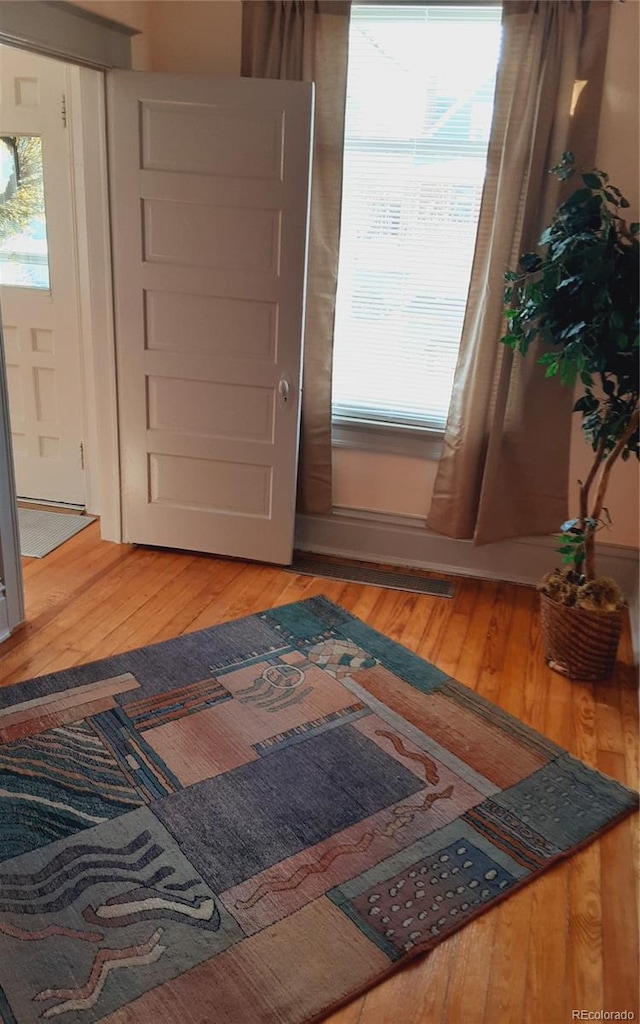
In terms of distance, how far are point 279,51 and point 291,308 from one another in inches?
41.3

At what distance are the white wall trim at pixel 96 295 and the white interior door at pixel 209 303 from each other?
0.20ft

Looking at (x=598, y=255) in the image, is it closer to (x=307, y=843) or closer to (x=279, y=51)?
(x=279, y=51)

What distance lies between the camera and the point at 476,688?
279cm

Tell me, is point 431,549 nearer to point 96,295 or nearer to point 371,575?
point 371,575

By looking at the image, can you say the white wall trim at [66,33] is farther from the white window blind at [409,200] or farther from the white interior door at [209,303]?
the white window blind at [409,200]

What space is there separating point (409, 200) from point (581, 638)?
1961 millimetres

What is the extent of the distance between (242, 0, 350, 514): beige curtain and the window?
3.78 feet

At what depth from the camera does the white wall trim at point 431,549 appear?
3494mm

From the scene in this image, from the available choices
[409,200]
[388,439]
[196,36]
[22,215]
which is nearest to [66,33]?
[196,36]

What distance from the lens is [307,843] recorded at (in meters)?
2.02

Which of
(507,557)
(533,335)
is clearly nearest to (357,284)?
(533,335)

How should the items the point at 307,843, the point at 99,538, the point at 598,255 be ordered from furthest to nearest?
Answer: the point at 99,538 < the point at 598,255 < the point at 307,843

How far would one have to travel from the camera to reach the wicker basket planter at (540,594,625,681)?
2760 mm

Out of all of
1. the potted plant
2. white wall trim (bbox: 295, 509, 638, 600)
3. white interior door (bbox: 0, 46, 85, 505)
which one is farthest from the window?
the potted plant
